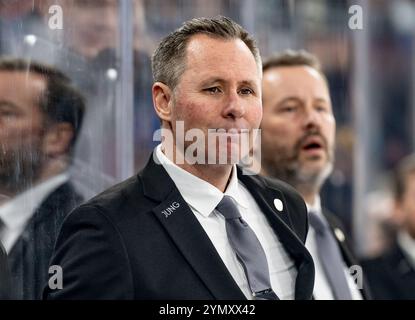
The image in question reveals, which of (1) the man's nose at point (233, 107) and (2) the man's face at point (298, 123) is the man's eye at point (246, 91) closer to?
(1) the man's nose at point (233, 107)

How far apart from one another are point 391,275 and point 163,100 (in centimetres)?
114

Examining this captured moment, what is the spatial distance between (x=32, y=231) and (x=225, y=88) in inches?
18.4

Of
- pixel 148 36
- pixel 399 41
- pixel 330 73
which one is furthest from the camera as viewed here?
pixel 399 41

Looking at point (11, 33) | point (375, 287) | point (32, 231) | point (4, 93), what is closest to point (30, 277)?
point (32, 231)

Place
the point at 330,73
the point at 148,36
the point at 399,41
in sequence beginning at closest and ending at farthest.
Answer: the point at 148,36, the point at 330,73, the point at 399,41

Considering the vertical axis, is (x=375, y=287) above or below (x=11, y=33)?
below

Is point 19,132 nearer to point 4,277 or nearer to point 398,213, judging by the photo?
point 4,277

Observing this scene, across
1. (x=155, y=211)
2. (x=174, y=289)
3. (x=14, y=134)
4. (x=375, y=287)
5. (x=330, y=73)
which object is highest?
(x=330, y=73)

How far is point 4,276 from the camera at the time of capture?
1457 mm

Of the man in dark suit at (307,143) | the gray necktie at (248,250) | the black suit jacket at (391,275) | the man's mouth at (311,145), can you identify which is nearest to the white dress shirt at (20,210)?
the gray necktie at (248,250)

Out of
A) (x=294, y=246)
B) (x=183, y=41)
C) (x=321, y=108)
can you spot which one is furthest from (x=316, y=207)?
(x=183, y=41)

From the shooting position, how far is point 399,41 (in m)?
4.84

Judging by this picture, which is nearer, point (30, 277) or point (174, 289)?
point (174, 289)

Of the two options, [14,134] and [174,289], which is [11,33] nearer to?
[14,134]
